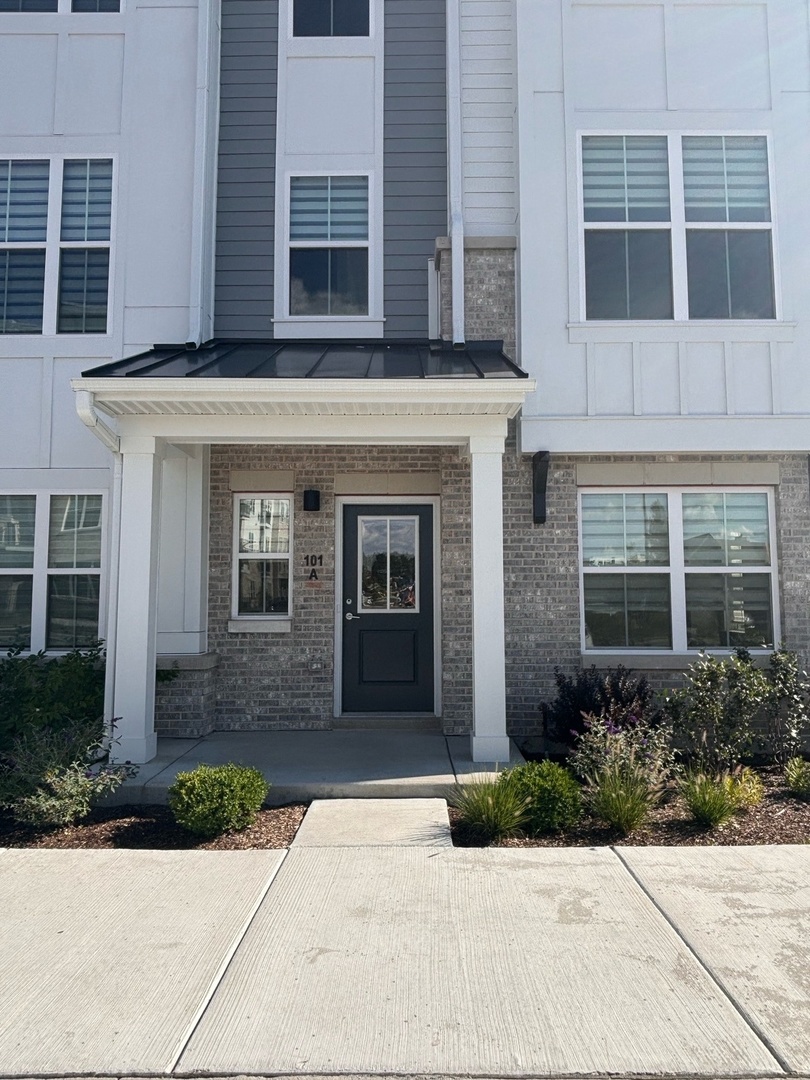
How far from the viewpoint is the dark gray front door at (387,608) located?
863 centimetres

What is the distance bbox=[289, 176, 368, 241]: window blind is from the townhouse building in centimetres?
3

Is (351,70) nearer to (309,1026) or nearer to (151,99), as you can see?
(151,99)

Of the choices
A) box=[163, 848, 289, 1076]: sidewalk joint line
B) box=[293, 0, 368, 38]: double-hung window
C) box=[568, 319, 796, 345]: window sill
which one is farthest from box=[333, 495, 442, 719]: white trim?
box=[293, 0, 368, 38]: double-hung window

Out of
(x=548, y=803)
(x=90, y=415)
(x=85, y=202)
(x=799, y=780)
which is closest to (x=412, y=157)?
(x=85, y=202)

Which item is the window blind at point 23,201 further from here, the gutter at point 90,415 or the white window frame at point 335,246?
the gutter at point 90,415

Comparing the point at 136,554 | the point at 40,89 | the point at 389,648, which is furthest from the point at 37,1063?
the point at 40,89

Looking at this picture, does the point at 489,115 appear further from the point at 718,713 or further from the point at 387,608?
the point at 718,713

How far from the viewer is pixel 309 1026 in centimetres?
321

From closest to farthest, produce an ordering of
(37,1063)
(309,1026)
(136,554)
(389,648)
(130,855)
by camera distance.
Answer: (37,1063), (309,1026), (130,855), (136,554), (389,648)

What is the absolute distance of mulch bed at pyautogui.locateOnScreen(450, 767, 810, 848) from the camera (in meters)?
5.40

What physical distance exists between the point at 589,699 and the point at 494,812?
2.22 m

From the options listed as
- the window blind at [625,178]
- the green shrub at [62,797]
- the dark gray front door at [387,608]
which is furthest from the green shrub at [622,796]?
the window blind at [625,178]

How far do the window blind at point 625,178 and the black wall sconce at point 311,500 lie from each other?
12.8ft

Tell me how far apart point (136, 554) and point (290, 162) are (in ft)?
15.8
